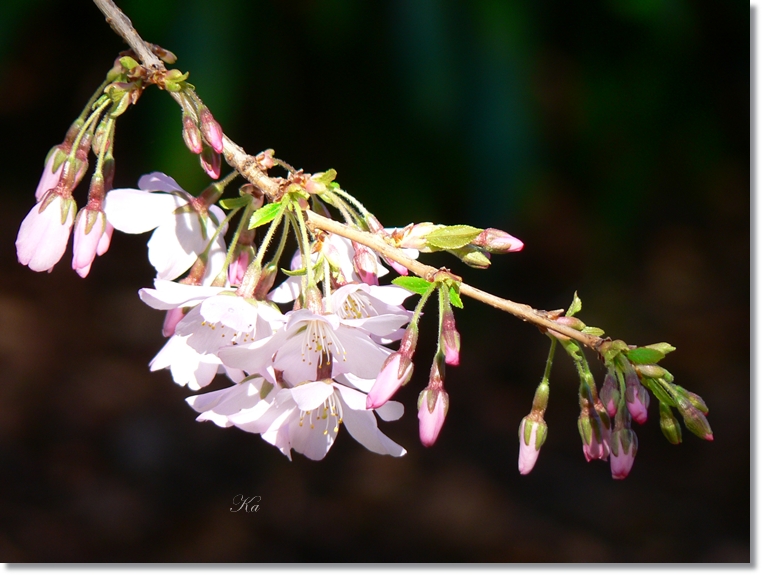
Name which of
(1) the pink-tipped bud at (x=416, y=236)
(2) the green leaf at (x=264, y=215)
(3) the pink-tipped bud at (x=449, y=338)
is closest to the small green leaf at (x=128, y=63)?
(2) the green leaf at (x=264, y=215)

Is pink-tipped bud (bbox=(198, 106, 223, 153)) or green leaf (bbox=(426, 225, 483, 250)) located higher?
pink-tipped bud (bbox=(198, 106, 223, 153))

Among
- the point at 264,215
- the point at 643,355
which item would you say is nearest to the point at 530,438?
the point at 643,355

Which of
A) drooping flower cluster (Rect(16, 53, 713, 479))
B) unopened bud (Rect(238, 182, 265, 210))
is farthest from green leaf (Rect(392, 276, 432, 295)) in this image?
unopened bud (Rect(238, 182, 265, 210))

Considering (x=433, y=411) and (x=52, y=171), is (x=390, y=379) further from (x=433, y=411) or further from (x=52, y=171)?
(x=52, y=171)

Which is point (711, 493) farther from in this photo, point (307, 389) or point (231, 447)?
point (307, 389)

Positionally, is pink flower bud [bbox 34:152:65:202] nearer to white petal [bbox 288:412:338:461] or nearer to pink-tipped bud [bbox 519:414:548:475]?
white petal [bbox 288:412:338:461]
